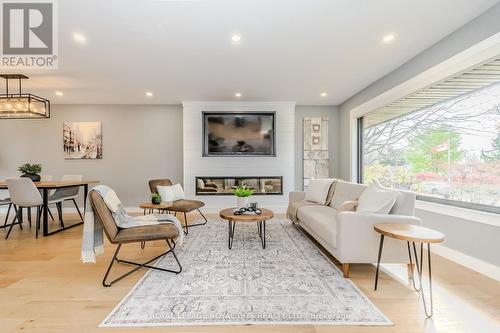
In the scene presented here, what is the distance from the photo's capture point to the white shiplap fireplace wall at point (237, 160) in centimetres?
531

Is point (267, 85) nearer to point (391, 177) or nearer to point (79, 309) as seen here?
point (391, 177)

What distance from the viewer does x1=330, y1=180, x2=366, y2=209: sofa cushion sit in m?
3.14

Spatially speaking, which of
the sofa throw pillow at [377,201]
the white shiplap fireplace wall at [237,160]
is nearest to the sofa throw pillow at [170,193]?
the white shiplap fireplace wall at [237,160]

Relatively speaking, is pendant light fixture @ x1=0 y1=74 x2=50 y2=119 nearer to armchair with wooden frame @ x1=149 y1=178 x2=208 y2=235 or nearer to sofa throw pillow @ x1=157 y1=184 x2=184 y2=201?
armchair with wooden frame @ x1=149 y1=178 x2=208 y2=235

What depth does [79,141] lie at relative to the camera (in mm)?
5457

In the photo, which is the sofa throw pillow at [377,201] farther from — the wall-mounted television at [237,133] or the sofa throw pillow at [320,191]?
the wall-mounted television at [237,133]

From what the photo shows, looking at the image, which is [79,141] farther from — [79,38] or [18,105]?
[79,38]

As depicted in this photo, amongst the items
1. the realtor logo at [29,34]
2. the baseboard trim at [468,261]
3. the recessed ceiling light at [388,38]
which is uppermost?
the recessed ceiling light at [388,38]

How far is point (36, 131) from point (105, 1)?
499 cm

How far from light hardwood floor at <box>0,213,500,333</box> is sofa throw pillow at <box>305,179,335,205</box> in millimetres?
1418

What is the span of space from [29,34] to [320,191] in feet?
14.0

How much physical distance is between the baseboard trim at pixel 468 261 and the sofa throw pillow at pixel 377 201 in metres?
1.05

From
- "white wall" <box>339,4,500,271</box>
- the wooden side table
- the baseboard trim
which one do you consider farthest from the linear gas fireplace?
the wooden side table

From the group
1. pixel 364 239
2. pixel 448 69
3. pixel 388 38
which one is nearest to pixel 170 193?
pixel 364 239
